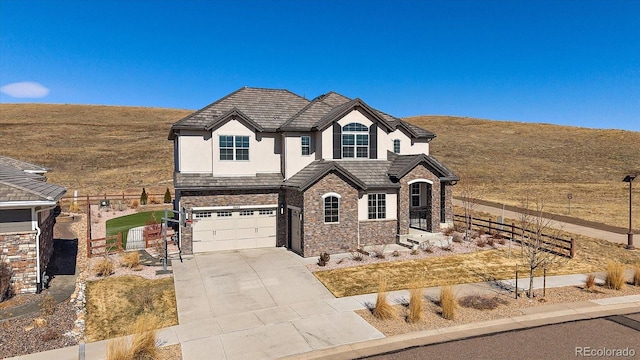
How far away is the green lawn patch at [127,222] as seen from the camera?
25.5m

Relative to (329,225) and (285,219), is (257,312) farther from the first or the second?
(285,219)

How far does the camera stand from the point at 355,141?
23.1m

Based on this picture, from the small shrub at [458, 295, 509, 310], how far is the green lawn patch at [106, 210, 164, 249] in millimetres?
19258

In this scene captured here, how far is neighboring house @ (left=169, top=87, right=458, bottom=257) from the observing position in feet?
65.6

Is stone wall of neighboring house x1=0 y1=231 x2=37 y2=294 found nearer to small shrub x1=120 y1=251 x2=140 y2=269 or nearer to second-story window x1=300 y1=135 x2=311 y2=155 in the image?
small shrub x1=120 y1=251 x2=140 y2=269

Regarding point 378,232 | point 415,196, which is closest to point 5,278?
point 378,232

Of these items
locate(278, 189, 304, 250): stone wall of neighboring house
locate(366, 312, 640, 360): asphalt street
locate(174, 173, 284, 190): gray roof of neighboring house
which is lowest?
locate(366, 312, 640, 360): asphalt street

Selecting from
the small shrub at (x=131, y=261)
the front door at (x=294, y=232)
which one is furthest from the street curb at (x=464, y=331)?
the small shrub at (x=131, y=261)

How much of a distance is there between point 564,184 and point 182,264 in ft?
179

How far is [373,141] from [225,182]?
30.6 feet

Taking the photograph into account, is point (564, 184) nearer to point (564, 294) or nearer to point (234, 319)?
point (564, 294)

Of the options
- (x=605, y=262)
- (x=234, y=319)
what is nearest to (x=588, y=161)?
(x=605, y=262)

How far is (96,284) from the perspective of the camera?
1492cm

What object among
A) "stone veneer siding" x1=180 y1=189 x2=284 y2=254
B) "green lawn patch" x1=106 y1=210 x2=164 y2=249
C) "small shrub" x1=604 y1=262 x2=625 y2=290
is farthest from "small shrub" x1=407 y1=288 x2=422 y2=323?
"green lawn patch" x1=106 y1=210 x2=164 y2=249
